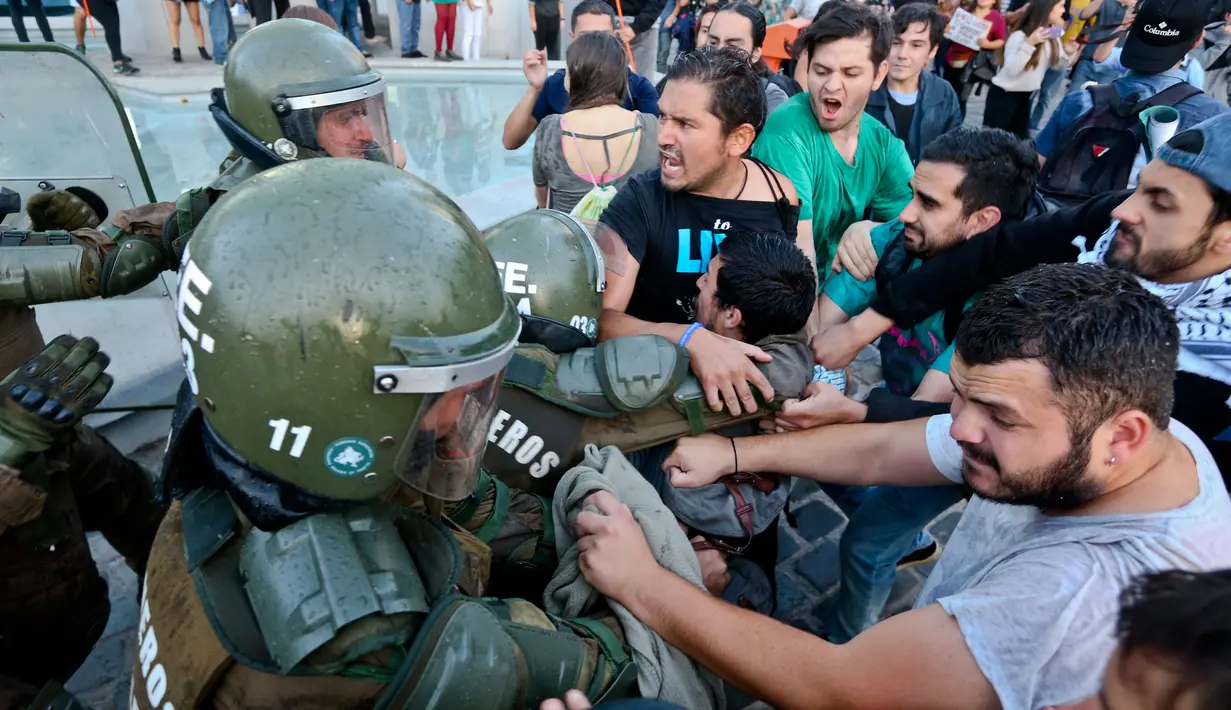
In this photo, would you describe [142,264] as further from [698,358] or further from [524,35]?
[524,35]

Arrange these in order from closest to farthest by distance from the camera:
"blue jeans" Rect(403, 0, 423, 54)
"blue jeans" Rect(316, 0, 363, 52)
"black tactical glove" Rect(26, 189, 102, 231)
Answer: "black tactical glove" Rect(26, 189, 102, 231)
"blue jeans" Rect(316, 0, 363, 52)
"blue jeans" Rect(403, 0, 423, 54)

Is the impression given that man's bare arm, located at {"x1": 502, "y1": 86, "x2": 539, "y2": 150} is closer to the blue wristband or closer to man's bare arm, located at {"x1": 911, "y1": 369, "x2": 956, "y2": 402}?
the blue wristband

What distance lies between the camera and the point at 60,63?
131 inches

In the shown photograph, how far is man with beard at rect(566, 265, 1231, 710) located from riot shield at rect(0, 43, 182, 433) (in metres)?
3.31

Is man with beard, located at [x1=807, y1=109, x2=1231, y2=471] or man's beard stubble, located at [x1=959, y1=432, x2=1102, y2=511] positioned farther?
man with beard, located at [x1=807, y1=109, x2=1231, y2=471]

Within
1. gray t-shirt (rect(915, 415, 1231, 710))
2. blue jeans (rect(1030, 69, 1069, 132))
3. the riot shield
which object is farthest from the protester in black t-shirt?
blue jeans (rect(1030, 69, 1069, 132))

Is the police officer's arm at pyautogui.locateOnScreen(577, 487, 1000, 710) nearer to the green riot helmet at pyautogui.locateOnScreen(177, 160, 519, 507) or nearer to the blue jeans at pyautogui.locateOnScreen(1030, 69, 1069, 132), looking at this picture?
the green riot helmet at pyautogui.locateOnScreen(177, 160, 519, 507)

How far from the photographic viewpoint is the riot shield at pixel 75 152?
3.33 m

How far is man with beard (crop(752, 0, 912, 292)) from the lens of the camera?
3.31m

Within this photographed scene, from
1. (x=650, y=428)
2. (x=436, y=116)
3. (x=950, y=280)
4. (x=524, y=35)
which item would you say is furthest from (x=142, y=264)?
(x=524, y=35)

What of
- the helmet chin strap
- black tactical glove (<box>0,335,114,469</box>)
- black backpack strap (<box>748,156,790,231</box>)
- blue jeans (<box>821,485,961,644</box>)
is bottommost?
blue jeans (<box>821,485,961,644</box>)

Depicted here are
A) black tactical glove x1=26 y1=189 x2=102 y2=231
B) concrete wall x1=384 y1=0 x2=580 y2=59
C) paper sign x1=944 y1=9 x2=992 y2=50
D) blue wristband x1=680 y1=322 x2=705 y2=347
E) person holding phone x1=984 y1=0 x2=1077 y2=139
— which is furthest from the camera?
concrete wall x1=384 y1=0 x2=580 y2=59

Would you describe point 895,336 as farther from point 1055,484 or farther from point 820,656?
point 820,656

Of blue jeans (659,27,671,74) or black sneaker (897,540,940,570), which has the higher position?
blue jeans (659,27,671,74)
